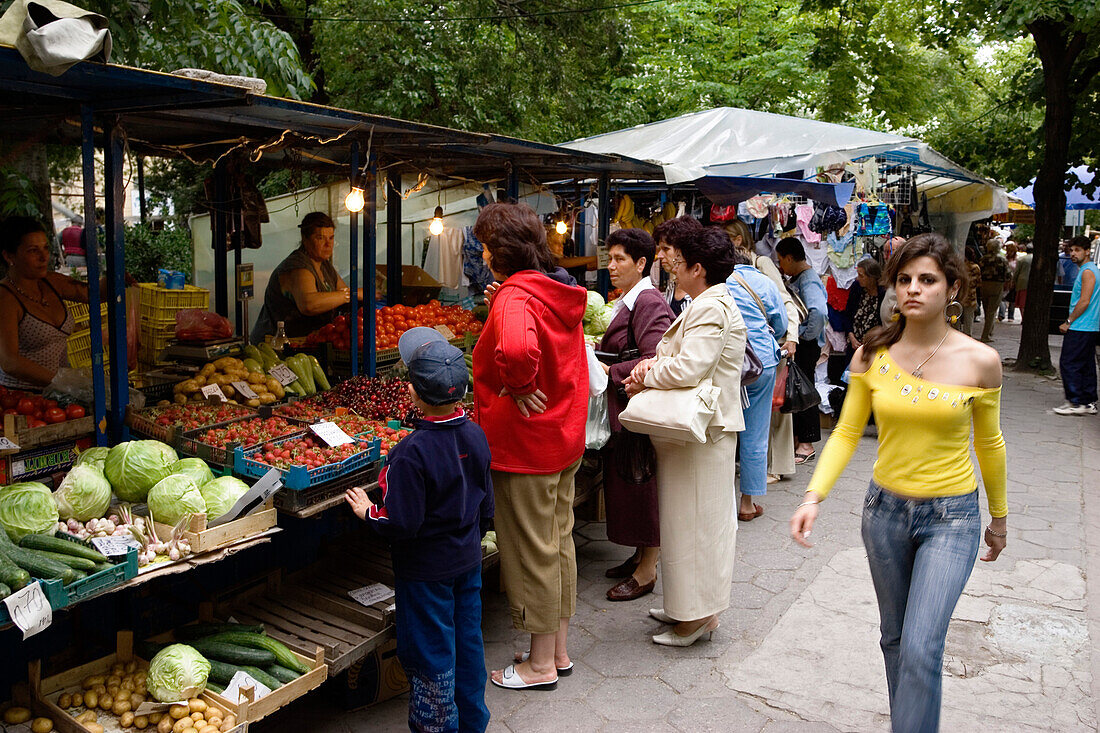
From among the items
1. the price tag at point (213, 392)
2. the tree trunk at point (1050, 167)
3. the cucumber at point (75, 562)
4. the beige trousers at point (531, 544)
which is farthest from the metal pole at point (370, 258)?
the tree trunk at point (1050, 167)

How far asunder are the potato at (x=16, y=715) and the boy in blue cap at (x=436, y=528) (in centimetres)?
137

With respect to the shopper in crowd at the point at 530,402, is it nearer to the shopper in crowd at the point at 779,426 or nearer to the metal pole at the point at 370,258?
the metal pole at the point at 370,258

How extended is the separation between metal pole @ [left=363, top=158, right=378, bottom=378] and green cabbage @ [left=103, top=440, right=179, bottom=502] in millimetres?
2246

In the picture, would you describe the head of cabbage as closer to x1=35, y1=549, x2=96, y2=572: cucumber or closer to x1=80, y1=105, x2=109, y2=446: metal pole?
x1=35, y1=549, x2=96, y2=572: cucumber

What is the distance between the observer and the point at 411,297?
9.65 m

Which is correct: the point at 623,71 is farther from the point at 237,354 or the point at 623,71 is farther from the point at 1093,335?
the point at 237,354

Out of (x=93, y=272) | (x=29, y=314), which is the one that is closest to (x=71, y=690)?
(x=93, y=272)

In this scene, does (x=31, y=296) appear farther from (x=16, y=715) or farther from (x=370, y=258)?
(x=16, y=715)

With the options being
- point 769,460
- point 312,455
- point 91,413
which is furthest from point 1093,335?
point 91,413

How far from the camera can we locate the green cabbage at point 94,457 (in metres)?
3.69

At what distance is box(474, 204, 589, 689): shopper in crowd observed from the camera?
3730mm

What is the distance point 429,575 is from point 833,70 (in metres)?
14.9

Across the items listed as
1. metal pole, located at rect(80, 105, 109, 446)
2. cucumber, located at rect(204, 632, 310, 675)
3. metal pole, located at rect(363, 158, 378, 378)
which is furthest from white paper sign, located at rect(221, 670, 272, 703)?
metal pole, located at rect(363, 158, 378, 378)

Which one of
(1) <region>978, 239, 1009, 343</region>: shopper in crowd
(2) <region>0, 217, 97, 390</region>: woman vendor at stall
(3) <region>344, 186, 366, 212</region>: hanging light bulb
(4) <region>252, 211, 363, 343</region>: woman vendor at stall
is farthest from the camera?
(1) <region>978, 239, 1009, 343</region>: shopper in crowd
